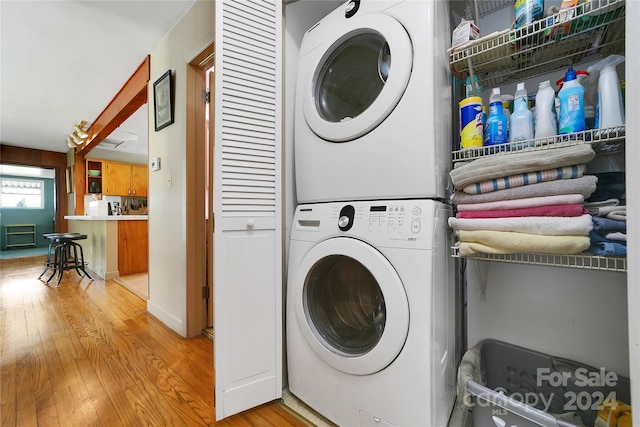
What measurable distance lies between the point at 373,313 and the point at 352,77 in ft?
3.20

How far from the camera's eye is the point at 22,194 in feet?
23.8

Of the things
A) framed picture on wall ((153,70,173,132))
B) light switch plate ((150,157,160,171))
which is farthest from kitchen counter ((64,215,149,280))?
framed picture on wall ((153,70,173,132))

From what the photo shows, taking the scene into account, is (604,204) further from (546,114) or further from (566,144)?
(546,114)

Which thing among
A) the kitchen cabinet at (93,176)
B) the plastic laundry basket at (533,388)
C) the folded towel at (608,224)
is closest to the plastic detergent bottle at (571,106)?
the folded towel at (608,224)

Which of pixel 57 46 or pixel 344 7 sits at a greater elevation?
pixel 57 46

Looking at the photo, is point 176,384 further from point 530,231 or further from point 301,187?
point 530,231

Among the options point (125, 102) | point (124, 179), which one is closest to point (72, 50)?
point (125, 102)

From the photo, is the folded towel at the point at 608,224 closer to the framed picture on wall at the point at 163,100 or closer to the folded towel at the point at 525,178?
the folded towel at the point at 525,178

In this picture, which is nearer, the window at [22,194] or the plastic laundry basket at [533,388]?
the plastic laundry basket at [533,388]

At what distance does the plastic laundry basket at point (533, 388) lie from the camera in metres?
0.81

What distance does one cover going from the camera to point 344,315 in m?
1.12

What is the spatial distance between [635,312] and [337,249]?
2.41 ft

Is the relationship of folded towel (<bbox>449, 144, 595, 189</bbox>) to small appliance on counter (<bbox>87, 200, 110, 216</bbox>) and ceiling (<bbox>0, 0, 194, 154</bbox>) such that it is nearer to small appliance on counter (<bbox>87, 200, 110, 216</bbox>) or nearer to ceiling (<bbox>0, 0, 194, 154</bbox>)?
ceiling (<bbox>0, 0, 194, 154</bbox>)

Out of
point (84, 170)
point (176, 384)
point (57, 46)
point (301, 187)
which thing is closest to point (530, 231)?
point (301, 187)
